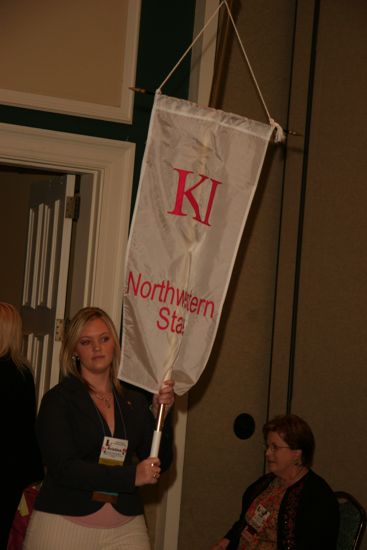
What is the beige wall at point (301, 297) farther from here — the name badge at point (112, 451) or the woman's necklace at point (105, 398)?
the name badge at point (112, 451)

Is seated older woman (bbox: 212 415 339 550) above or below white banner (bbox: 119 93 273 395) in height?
below

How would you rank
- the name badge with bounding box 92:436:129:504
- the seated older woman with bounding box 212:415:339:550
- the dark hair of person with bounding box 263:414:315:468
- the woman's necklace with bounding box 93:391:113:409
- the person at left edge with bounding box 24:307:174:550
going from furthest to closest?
the dark hair of person with bounding box 263:414:315:468, the seated older woman with bounding box 212:415:339:550, the woman's necklace with bounding box 93:391:113:409, the name badge with bounding box 92:436:129:504, the person at left edge with bounding box 24:307:174:550

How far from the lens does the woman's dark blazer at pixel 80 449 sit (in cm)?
265

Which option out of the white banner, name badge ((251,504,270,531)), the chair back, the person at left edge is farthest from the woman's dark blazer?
the chair back

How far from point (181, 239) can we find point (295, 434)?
106 cm

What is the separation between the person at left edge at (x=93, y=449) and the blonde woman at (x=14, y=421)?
0.42m

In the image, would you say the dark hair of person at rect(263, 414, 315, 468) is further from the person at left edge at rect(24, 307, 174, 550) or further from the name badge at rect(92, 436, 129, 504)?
the name badge at rect(92, 436, 129, 504)

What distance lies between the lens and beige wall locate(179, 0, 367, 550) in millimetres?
3975

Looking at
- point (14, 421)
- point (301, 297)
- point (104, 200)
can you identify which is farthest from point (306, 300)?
point (14, 421)

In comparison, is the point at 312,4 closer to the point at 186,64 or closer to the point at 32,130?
the point at 186,64

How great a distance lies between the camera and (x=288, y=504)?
313 cm

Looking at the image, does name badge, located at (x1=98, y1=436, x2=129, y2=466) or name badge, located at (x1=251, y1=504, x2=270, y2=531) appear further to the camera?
name badge, located at (x1=251, y1=504, x2=270, y2=531)

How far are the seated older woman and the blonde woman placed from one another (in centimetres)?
86

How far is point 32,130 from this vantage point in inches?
147
